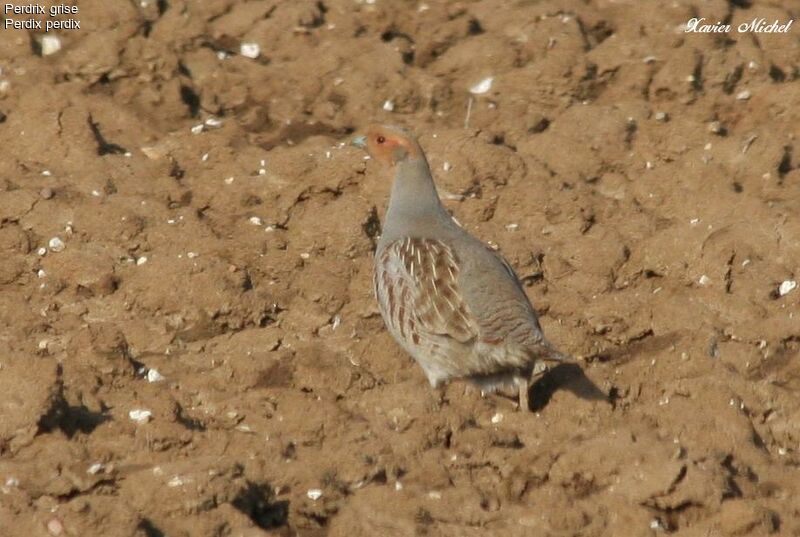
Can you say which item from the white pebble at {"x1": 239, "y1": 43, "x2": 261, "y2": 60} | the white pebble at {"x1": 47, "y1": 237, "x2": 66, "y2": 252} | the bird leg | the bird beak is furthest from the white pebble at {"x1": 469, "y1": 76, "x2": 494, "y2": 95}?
the bird leg

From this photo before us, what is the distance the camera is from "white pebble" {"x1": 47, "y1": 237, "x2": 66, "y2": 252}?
23.8 ft

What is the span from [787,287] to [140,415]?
3161 mm

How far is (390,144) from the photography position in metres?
7.45

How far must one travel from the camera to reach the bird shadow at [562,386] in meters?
6.26

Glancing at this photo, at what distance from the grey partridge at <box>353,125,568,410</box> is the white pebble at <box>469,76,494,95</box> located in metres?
2.42

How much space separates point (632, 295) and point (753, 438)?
1370 millimetres

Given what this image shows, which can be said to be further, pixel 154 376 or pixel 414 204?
pixel 414 204

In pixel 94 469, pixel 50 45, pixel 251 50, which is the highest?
pixel 94 469

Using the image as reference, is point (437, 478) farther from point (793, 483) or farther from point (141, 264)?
point (141, 264)

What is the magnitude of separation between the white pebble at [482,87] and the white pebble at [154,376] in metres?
3.55

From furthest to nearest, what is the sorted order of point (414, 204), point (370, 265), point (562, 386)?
point (370, 265), point (414, 204), point (562, 386)

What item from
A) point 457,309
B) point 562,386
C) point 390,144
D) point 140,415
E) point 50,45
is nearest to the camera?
point 140,415

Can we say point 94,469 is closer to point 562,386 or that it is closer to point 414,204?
point 562,386

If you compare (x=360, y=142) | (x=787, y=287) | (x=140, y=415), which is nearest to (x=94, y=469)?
(x=140, y=415)
